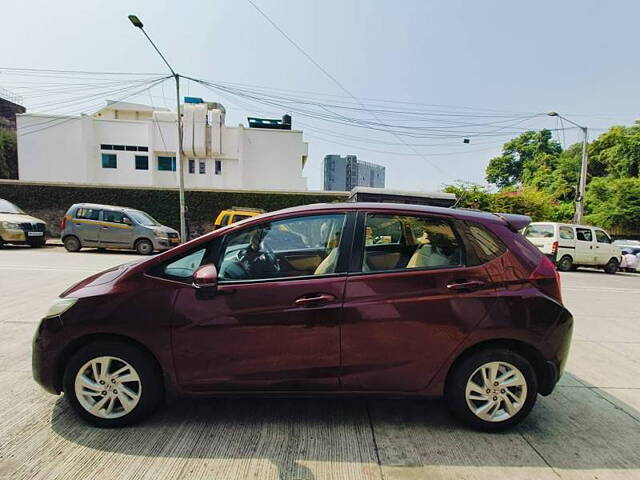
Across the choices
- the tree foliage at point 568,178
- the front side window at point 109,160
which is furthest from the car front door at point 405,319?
the front side window at point 109,160

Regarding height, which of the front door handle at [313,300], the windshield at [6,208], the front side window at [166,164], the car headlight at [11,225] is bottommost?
the car headlight at [11,225]

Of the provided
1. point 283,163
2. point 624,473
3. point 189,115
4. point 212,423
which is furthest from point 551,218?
point 189,115

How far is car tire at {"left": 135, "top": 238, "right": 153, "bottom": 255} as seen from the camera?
12516 millimetres

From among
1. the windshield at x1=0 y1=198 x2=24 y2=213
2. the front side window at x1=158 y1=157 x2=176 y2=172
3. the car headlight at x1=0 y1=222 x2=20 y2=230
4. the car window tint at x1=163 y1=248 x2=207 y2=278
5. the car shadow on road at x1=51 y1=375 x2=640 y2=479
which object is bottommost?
the car shadow on road at x1=51 y1=375 x2=640 y2=479

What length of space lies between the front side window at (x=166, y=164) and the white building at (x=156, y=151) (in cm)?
7

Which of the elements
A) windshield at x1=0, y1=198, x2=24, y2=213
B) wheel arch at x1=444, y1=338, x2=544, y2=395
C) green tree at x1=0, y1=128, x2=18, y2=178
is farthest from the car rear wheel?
green tree at x1=0, y1=128, x2=18, y2=178

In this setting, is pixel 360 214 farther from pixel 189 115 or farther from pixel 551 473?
pixel 189 115

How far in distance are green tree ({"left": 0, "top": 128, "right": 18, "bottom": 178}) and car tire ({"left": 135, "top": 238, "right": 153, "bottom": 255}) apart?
95.3 feet

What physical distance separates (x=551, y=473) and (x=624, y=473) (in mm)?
469

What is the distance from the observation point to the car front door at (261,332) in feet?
7.83

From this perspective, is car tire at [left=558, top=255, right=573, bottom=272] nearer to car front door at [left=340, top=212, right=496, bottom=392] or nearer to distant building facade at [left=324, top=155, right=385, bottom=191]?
car front door at [left=340, top=212, right=496, bottom=392]

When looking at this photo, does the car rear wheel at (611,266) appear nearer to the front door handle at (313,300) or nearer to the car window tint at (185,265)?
the front door handle at (313,300)

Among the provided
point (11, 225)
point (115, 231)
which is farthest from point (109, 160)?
point (115, 231)

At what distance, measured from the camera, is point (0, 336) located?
161 inches
